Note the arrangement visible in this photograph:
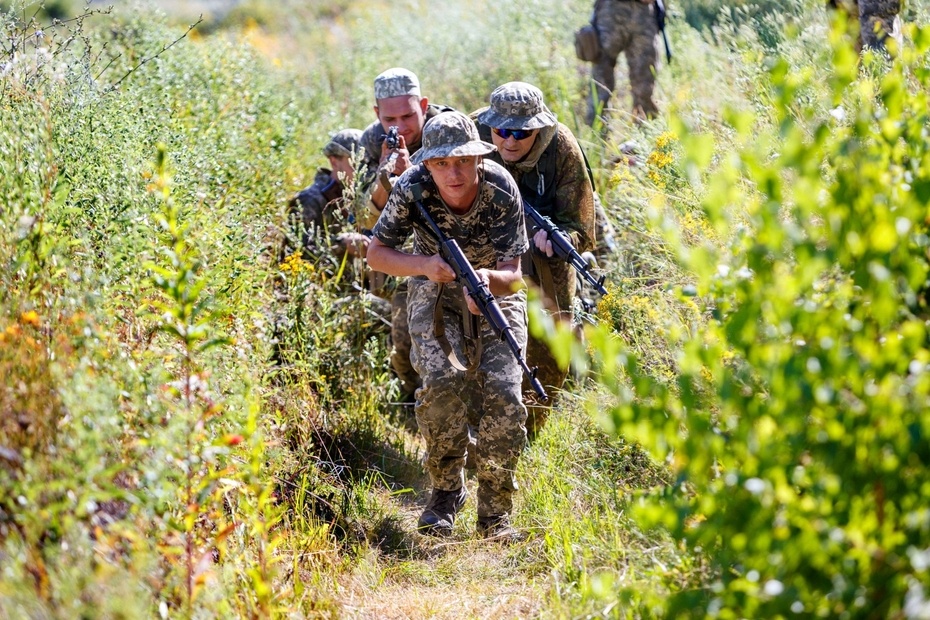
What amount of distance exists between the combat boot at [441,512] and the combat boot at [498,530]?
0.53ft

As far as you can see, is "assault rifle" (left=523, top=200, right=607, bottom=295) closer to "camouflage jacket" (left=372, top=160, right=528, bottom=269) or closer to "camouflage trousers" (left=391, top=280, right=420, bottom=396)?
"camouflage jacket" (left=372, top=160, right=528, bottom=269)

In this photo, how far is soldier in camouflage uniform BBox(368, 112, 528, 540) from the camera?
4.64m

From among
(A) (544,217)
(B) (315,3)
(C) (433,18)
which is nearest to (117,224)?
(A) (544,217)

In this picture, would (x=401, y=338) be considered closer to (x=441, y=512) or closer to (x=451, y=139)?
(x=441, y=512)

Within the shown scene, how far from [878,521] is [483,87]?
27.0 ft

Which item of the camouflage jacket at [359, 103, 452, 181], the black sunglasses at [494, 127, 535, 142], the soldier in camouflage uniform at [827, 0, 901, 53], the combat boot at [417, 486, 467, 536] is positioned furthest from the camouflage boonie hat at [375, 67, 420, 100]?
the soldier in camouflage uniform at [827, 0, 901, 53]

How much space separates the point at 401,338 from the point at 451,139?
175 centimetres

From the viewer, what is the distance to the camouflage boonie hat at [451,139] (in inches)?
175

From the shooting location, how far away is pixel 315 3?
21672 millimetres

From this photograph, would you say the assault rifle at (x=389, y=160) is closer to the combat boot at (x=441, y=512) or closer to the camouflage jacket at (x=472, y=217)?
the camouflage jacket at (x=472, y=217)

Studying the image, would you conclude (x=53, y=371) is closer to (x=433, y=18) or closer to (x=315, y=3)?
(x=433, y=18)

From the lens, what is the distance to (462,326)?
484 cm

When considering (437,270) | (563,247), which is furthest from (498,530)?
(563,247)

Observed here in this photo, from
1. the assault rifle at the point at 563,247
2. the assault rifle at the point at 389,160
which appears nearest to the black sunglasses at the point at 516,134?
the assault rifle at the point at 563,247
